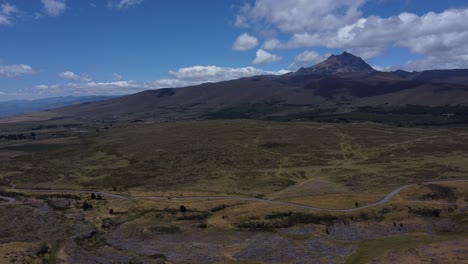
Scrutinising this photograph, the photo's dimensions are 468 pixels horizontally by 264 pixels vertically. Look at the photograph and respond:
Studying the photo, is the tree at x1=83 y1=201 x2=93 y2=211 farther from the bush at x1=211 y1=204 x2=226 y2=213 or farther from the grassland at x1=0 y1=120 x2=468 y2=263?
the bush at x1=211 y1=204 x2=226 y2=213

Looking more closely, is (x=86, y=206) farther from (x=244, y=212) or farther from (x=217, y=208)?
(x=244, y=212)

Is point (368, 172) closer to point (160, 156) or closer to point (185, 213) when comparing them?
point (185, 213)

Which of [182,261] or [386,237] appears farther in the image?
[386,237]

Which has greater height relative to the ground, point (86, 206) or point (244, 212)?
point (86, 206)

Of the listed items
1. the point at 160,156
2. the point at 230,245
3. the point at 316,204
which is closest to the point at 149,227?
the point at 230,245

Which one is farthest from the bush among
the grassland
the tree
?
the tree

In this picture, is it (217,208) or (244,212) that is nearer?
(244,212)

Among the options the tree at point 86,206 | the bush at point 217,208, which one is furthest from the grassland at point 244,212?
the tree at point 86,206

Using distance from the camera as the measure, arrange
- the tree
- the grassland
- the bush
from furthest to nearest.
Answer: the tree → the bush → the grassland

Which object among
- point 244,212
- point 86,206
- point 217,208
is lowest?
point 217,208

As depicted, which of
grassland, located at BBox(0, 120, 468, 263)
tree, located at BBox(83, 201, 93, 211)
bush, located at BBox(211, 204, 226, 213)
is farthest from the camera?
tree, located at BBox(83, 201, 93, 211)

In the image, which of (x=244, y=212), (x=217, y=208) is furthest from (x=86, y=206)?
(x=244, y=212)
